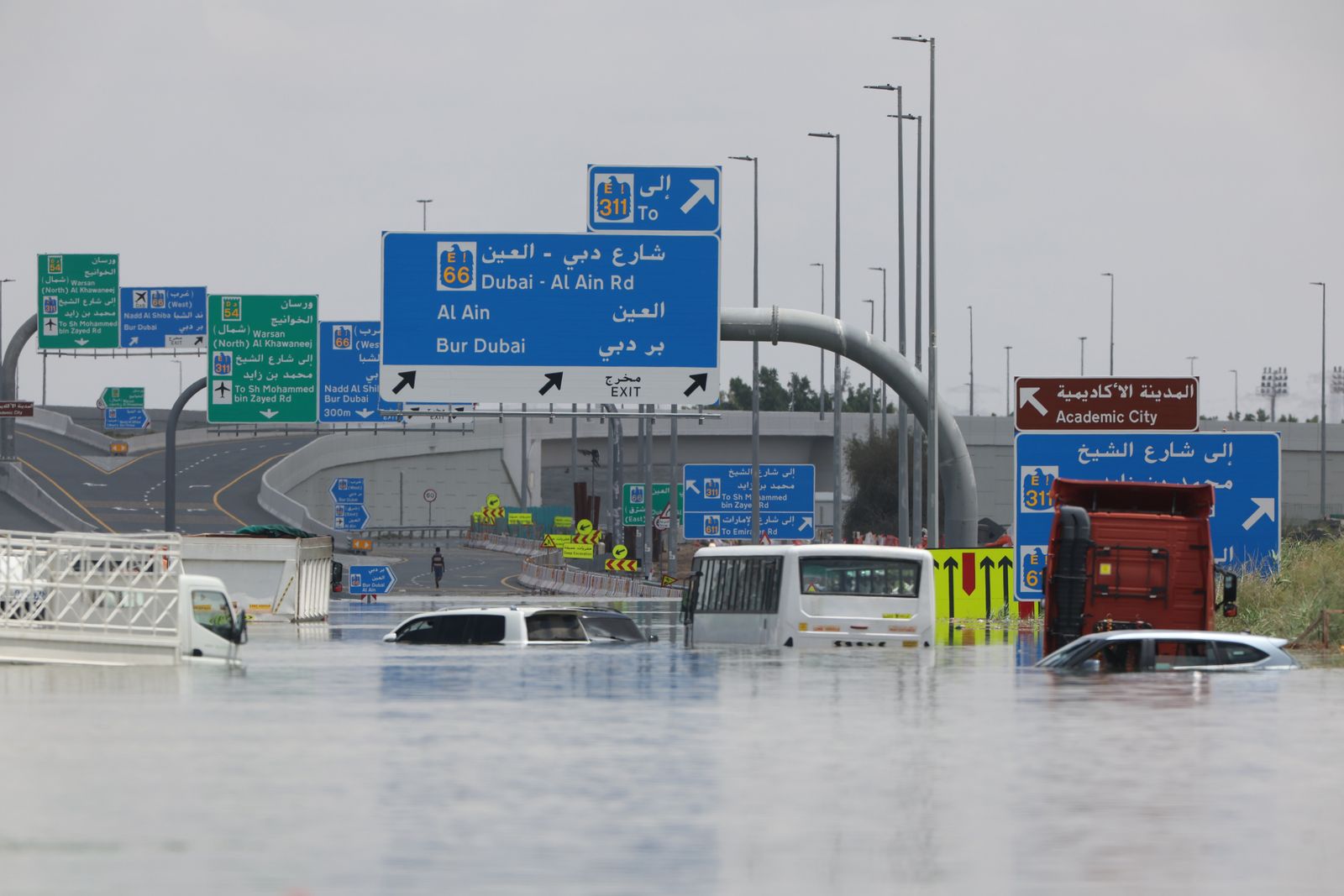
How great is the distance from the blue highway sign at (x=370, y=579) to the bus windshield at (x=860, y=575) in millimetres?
34763

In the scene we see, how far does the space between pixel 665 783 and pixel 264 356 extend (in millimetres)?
47130

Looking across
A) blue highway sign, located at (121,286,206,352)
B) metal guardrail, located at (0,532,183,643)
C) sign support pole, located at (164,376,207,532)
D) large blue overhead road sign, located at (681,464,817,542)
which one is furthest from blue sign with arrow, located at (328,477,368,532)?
metal guardrail, located at (0,532,183,643)

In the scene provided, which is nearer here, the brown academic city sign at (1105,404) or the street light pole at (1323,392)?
the brown academic city sign at (1105,404)

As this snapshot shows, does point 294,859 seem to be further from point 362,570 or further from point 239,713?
point 362,570

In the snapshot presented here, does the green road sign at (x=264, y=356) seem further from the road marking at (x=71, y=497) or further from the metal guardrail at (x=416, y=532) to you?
the metal guardrail at (x=416, y=532)

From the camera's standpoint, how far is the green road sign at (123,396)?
15838cm

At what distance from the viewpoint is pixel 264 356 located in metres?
59.8

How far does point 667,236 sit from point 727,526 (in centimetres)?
3095

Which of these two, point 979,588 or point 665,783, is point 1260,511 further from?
point 665,783

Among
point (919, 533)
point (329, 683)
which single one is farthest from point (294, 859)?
point (919, 533)

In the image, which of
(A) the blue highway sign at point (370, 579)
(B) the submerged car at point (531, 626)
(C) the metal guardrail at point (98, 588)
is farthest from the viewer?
(A) the blue highway sign at point (370, 579)

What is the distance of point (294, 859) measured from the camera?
1048 cm

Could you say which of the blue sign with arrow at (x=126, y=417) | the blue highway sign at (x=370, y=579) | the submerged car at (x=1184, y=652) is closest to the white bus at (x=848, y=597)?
the submerged car at (x=1184, y=652)

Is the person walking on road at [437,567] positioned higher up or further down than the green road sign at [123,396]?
further down
